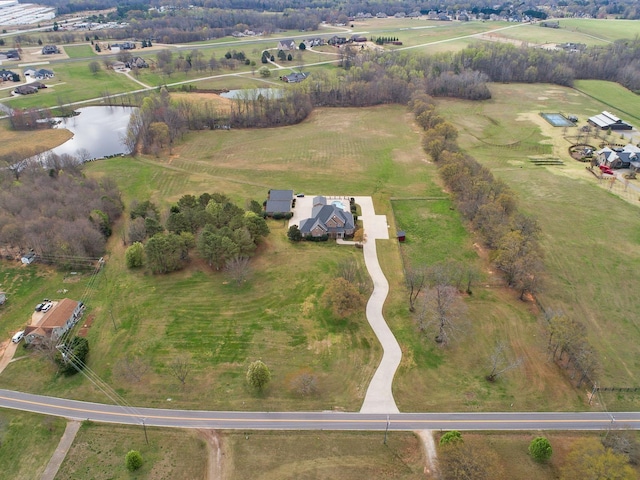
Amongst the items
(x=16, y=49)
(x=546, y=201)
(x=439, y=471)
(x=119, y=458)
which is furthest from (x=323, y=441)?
(x=16, y=49)

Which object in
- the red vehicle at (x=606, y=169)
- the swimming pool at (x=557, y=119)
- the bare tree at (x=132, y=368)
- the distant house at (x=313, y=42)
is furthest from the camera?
the distant house at (x=313, y=42)

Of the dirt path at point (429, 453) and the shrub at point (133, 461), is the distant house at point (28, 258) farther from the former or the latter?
the dirt path at point (429, 453)

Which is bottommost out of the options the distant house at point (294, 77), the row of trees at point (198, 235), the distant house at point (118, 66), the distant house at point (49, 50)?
the row of trees at point (198, 235)

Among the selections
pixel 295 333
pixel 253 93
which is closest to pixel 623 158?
pixel 295 333

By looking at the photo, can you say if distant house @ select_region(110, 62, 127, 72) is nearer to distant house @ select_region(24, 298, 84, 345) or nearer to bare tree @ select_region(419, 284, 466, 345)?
distant house @ select_region(24, 298, 84, 345)

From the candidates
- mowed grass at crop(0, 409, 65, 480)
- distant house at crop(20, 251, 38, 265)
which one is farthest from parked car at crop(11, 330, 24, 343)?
distant house at crop(20, 251, 38, 265)

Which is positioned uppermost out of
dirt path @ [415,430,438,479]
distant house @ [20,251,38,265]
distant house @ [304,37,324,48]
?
distant house @ [304,37,324,48]

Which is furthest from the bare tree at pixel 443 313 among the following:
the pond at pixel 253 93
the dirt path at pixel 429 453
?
the pond at pixel 253 93
